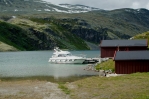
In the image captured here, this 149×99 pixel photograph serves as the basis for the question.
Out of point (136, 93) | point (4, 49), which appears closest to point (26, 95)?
point (136, 93)

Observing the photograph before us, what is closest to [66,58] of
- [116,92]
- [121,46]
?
[121,46]

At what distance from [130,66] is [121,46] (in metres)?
32.6

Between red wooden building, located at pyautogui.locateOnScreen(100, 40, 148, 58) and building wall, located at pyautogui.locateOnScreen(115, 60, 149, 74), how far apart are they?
1151 inches

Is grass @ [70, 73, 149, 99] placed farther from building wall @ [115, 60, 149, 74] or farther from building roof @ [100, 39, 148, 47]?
building roof @ [100, 39, 148, 47]

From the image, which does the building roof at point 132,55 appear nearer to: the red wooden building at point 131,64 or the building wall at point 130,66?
the red wooden building at point 131,64

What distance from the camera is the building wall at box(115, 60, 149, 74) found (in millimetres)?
50062

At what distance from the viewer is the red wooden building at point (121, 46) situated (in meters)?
80.6

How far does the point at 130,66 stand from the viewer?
5025cm

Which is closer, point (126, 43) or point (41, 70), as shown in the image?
point (41, 70)

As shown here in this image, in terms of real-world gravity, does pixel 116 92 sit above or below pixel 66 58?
above

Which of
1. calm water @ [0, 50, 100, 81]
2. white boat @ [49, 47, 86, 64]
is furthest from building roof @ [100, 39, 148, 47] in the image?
white boat @ [49, 47, 86, 64]

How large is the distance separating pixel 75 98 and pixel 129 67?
27.1m

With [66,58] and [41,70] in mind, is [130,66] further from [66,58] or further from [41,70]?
[66,58]

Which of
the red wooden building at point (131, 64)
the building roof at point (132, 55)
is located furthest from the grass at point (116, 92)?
the building roof at point (132, 55)
